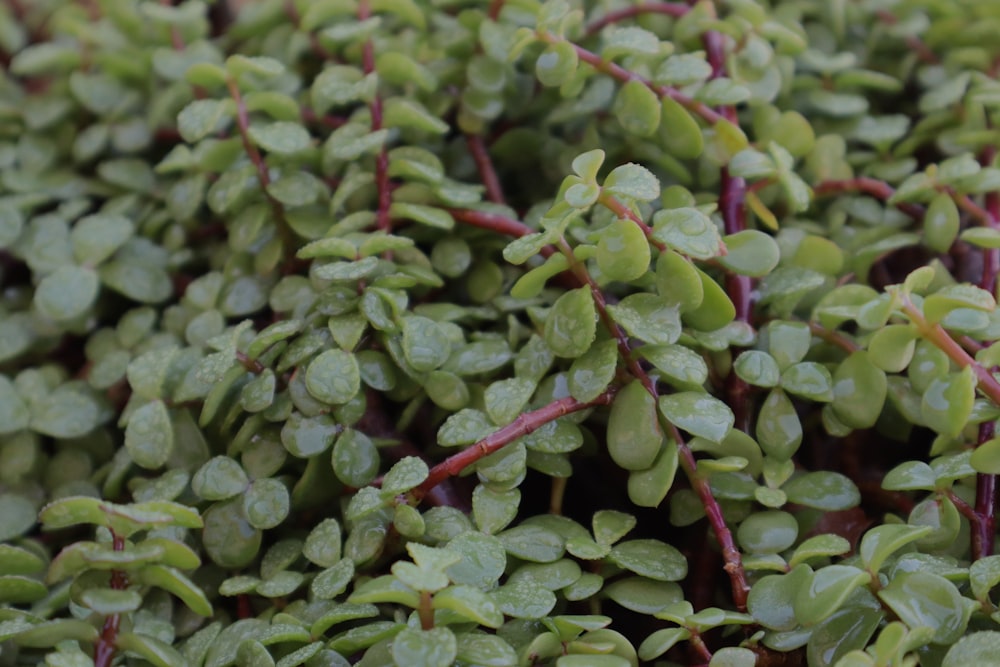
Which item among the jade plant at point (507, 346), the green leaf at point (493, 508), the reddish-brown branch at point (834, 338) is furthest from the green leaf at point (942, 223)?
the green leaf at point (493, 508)

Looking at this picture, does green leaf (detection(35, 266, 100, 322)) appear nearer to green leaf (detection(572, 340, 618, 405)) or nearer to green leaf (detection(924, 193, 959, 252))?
green leaf (detection(572, 340, 618, 405))

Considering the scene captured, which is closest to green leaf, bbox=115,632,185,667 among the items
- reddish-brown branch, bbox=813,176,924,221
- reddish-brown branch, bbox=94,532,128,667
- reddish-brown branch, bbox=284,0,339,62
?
reddish-brown branch, bbox=94,532,128,667

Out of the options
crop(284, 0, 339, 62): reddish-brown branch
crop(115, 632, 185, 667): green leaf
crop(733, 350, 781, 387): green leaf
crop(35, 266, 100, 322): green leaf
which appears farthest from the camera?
crop(284, 0, 339, 62): reddish-brown branch

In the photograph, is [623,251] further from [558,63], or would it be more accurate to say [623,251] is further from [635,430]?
[558,63]

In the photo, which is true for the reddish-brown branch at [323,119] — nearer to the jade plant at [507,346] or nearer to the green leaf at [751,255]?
the jade plant at [507,346]

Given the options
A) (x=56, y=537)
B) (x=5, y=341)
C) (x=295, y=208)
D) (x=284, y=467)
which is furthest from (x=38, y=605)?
(x=295, y=208)

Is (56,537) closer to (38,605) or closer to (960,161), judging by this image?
(38,605)

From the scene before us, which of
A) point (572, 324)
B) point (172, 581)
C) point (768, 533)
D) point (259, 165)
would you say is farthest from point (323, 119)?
point (768, 533)
